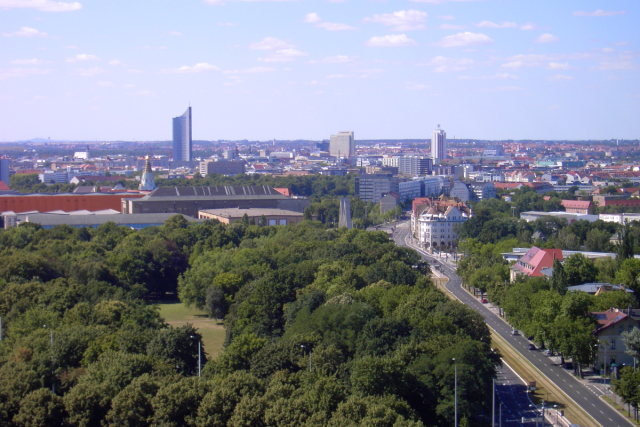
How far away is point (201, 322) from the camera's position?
33.9m

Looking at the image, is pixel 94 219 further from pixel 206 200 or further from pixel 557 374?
pixel 557 374

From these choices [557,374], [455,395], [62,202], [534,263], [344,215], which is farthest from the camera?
[62,202]

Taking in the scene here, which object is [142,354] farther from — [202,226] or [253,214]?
[253,214]

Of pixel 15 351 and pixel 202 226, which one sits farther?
pixel 202 226

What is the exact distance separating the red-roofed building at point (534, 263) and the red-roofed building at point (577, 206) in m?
35.2

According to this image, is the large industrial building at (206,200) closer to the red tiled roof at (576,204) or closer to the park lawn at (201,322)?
the red tiled roof at (576,204)

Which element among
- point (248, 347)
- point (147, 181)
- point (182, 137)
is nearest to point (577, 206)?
point (147, 181)

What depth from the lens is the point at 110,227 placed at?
52.5 metres

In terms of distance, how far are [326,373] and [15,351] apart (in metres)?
6.88

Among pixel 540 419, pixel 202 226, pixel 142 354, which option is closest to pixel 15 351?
pixel 142 354

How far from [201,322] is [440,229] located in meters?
28.5

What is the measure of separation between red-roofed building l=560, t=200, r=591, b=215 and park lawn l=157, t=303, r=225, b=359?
43171 mm

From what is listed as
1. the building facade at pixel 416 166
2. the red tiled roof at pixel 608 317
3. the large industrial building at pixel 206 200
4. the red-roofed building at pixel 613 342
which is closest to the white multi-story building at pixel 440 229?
the large industrial building at pixel 206 200

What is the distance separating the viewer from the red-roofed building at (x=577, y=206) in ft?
244
